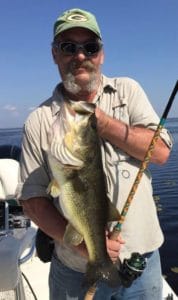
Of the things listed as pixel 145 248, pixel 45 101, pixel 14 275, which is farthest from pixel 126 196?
pixel 14 275

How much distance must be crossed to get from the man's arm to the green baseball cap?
0.72m

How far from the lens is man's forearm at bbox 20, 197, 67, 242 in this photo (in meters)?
3.38

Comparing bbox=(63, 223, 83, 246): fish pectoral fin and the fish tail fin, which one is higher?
bbox=(63, 223, 83, 246): fish pectoral fin

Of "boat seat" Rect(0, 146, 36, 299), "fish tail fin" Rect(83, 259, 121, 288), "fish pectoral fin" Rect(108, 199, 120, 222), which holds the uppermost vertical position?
"fish pectoral fin" Rect(108, 199, 120, 222)

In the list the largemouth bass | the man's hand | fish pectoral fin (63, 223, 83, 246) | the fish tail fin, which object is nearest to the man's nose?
the largemouth bass

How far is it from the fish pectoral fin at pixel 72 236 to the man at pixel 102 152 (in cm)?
19

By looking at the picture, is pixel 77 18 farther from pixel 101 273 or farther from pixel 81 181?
pixel 101 273

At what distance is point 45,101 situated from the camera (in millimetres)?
3717

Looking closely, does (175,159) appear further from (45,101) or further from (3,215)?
(45,101)

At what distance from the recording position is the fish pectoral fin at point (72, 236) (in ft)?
10.3

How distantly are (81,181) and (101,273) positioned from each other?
29.5 inches

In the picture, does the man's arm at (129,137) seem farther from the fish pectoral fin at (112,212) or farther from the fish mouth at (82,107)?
the fish pectoral fin at (112,212)

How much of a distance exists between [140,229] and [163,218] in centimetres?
1417

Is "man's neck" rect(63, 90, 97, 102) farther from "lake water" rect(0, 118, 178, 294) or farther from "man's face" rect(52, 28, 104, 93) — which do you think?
"lake water" rect(0, 118, 178, 294)
